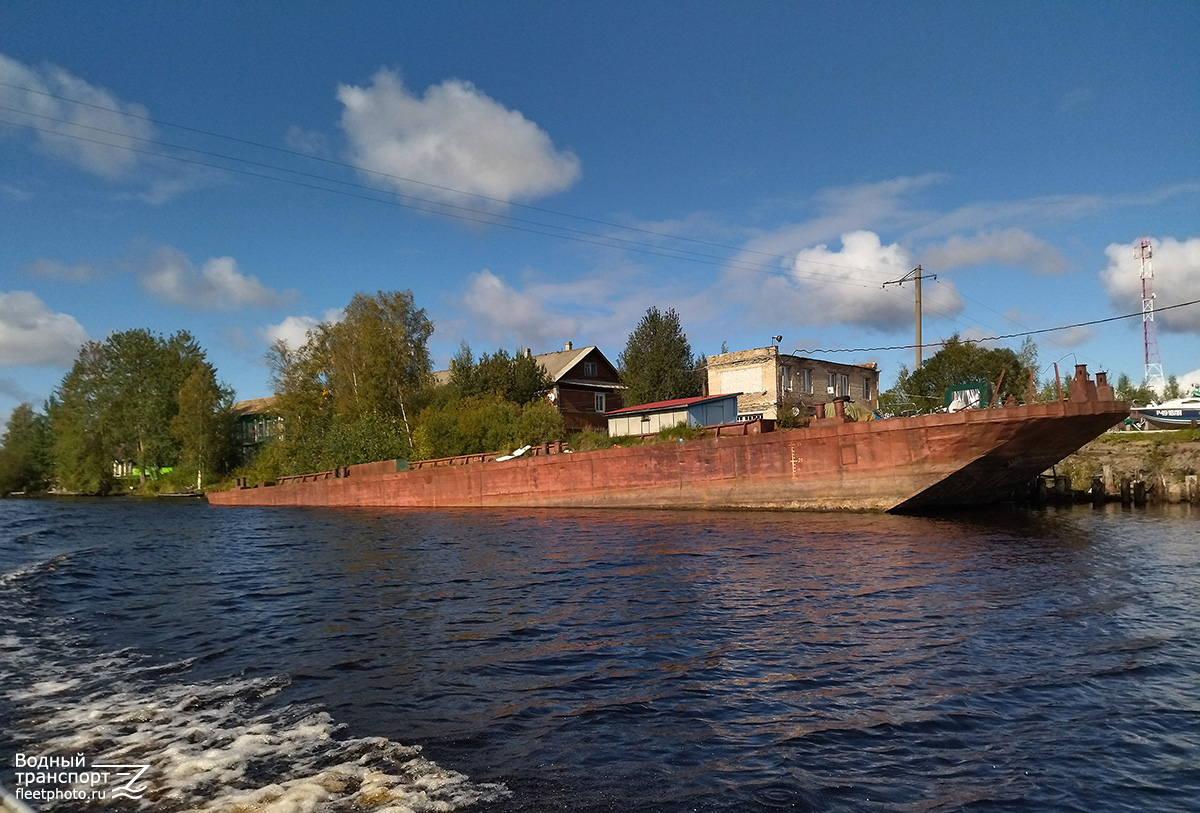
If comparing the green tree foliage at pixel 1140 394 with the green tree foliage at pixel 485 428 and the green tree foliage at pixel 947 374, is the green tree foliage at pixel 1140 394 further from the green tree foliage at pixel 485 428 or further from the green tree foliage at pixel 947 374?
the green tree foliage at pixel 485 428

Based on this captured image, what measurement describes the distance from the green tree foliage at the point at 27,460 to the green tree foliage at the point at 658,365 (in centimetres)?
5769

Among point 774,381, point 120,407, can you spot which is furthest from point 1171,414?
point 120,407

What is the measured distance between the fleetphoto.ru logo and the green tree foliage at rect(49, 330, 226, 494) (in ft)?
211

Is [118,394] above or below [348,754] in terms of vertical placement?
above

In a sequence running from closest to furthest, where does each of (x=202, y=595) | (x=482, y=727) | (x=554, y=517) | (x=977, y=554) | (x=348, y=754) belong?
(x=348, y=754), (x=482, y=727), (x=202, y=595), (x=977, y=554), (x=554, y=517)

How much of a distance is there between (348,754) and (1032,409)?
21517 mm

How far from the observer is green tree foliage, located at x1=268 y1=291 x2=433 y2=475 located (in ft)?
158

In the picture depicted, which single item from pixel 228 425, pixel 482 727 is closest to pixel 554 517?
pixel 482 727

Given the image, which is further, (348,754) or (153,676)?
(153,676)

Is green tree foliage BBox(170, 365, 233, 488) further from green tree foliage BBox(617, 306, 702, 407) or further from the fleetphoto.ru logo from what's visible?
the fleetphoto.ru logo

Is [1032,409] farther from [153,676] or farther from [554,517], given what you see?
[153,676]

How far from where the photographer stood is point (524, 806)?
14.3 ft

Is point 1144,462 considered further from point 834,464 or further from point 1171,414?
point 1171,414

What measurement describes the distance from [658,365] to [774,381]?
17.8 metres
